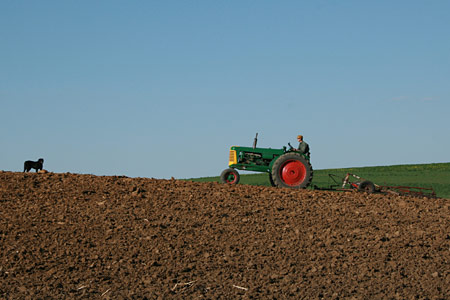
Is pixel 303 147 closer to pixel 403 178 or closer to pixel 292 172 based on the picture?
pixel 292 172

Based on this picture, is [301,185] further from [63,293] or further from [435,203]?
[63,293]

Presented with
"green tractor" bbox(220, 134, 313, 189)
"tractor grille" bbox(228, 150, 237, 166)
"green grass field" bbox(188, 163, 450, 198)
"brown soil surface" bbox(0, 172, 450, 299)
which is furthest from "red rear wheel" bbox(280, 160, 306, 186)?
"green grass field" bbox(188, 163, 450, 198)

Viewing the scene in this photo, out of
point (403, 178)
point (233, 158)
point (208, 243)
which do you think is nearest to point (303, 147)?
point (233, 158)

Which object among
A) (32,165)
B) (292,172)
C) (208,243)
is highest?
(32,165)

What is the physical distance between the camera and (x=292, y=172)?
15.8 meters

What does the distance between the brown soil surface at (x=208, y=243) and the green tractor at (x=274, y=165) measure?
164 centimetres

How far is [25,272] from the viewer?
9.09 m

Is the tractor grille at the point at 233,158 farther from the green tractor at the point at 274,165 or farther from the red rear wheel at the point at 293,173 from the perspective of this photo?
the red rear wheel at the point at 293,173

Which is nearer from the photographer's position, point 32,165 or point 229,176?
point 229,176

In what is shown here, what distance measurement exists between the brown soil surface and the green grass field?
13780 mm

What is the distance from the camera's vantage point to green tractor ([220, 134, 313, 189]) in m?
15.7

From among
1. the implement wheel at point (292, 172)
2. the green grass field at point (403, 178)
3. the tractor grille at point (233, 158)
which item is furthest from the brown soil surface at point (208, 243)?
→ the green grass field at point (403, 178)

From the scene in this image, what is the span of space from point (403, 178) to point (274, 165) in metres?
21.4

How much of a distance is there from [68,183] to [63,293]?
5.63 meters
